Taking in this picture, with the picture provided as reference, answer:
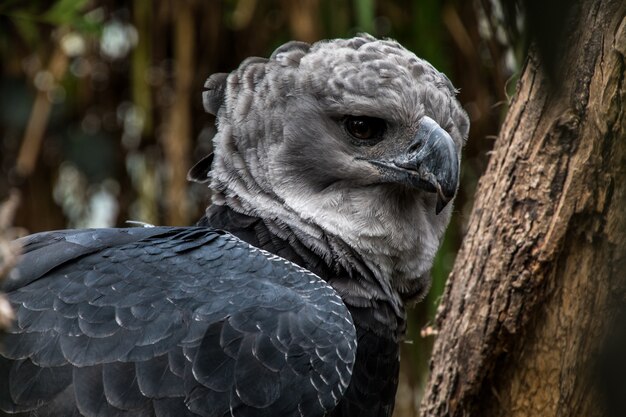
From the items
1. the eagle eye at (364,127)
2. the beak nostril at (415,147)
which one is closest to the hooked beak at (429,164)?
the beak nostril at (415,147)

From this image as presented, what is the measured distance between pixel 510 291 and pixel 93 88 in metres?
3.34

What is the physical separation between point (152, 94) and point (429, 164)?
3.00m

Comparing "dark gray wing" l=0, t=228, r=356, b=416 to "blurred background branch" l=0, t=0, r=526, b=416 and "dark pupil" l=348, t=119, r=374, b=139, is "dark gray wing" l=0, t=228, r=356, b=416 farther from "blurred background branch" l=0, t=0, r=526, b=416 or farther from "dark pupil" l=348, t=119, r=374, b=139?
"blurred background branch" l=0, t=0, r=526, b=416

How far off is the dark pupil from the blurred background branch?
6.16 ft

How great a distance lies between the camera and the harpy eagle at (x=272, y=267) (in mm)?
2168

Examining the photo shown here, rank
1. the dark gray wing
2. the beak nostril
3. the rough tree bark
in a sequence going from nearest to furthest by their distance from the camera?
1. the dark gray wing
2. the rough tree bark
3. the beak nostril

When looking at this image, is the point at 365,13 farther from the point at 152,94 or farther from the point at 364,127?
the point at 152,94

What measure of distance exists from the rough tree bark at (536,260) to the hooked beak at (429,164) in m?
0.34

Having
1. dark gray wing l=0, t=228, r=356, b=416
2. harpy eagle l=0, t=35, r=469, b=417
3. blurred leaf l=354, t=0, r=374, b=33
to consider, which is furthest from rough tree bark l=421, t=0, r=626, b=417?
blurred leaf l=354, t=0, r=374, b=33

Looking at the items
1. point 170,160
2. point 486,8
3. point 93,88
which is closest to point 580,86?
point 486,8

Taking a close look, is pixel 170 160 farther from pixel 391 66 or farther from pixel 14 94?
pixel 391 66

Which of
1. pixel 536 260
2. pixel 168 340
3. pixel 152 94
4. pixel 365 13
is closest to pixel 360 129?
pixel 536 260

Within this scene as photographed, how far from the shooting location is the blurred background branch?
4.75m

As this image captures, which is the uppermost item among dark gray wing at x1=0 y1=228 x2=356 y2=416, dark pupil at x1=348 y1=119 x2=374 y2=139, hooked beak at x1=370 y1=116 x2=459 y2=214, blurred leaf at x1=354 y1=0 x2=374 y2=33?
blurred leaf at x1=354 y1=0 x2=374 y2=33
